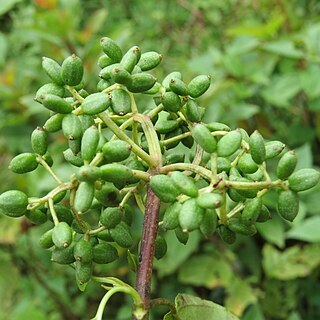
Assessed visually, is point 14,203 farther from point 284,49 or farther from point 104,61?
point 284,49

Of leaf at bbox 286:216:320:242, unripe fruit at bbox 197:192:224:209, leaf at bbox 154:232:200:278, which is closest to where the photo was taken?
unripe fruit at bbox 197:192:224:209

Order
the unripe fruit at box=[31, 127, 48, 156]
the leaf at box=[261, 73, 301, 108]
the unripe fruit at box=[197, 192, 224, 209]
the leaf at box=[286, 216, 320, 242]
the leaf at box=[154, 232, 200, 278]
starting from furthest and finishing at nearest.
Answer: the leaf at box=[261, 73, 301, 108], the leaf at box=[154, 232, 200, 278], the leaf at box=[286, 216, 320, 242], the unripe fruit at box=[31, 127, 48, 156], the unripe fruit at box=[197, 192, 224, 209]

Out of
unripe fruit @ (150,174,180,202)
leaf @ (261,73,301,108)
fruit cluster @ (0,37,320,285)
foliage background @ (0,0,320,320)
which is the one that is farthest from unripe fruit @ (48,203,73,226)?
leaf @ (261,73,301,108)

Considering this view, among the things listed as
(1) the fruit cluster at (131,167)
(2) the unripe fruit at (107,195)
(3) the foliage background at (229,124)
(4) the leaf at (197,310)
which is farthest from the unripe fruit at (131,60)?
(3) the foliage background at (229,124)

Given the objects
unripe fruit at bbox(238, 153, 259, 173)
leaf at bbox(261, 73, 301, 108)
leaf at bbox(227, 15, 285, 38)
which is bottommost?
unripe fruit at bbox(238, 153, 259, 173)

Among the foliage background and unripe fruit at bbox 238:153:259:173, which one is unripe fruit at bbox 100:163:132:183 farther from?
the foliage background

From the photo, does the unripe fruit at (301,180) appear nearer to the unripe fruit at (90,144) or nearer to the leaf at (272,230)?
the unripe fruit at (90,144)

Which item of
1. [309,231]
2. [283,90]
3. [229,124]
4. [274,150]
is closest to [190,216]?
[274,150]
